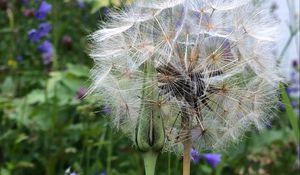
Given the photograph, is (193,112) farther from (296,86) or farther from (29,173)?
(296,86)

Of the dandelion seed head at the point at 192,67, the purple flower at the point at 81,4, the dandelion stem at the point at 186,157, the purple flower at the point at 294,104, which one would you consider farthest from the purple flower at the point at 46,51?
the dandelion stem at the point at 186,157

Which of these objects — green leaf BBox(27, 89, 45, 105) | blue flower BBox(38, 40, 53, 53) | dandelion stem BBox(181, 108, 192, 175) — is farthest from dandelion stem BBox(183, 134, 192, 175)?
blue flower BBox(38, 40, 53, 53)

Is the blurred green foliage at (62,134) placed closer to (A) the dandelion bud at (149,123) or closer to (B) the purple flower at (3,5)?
(B) the purple flower at (3,5)

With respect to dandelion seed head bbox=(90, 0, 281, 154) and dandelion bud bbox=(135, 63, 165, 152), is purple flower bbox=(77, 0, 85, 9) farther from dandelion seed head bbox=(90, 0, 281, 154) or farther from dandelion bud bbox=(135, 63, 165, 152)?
dandelion bud bbox=(135, 63, 165, 152)

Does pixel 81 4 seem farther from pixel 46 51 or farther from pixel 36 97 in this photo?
pixel 36 97

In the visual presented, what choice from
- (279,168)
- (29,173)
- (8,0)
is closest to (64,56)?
(8,0)

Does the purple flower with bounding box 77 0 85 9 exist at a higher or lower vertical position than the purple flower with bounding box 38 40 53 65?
higher
